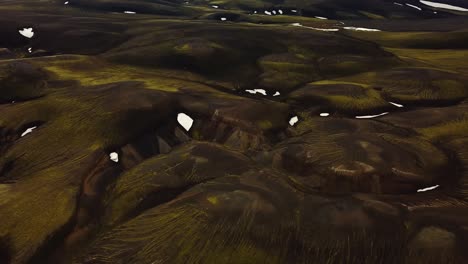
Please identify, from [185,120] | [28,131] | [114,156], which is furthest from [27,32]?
[114,156]

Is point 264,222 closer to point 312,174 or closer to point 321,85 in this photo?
point 312,174

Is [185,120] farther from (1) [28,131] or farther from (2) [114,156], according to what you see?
(1) [28,131]

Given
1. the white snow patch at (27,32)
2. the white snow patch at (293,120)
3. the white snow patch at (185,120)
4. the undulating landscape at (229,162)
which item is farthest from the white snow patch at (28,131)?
the white snow patch at (27,32)

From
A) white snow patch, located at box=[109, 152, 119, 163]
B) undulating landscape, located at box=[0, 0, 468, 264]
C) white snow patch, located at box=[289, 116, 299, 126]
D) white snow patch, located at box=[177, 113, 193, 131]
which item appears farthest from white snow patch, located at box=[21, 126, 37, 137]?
white snow patch, located at box=[289, 116, 299, 126]

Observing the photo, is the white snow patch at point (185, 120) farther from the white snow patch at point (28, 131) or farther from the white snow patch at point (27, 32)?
the white snow patch at point (27, 32)

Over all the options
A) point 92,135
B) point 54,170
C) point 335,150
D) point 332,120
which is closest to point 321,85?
point 332,120

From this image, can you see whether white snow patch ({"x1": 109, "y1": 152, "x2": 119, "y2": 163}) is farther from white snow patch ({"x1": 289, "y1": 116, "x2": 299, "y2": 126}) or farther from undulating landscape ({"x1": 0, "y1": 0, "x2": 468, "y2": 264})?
white snow patch ({"x1": 289, "y1": 116, "x2": 299, "y2": 126})
